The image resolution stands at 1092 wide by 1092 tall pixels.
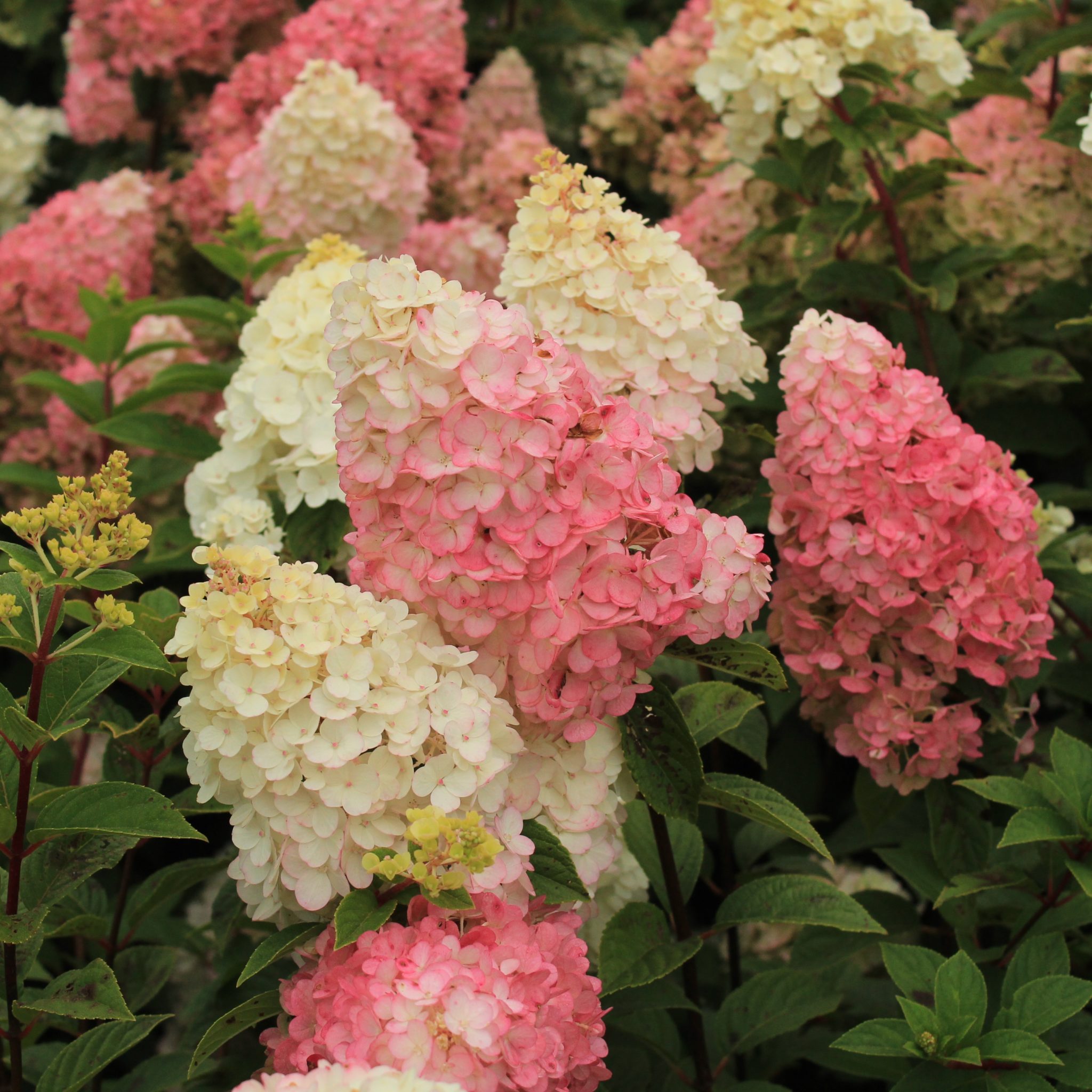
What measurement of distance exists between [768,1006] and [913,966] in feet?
0.81

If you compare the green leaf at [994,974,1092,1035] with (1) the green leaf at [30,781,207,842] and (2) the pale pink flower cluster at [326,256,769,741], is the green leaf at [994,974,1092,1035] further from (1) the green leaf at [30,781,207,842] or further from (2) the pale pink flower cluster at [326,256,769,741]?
(1) the green leaf at [30,781,207,842]

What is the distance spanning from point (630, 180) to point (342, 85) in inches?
39.9

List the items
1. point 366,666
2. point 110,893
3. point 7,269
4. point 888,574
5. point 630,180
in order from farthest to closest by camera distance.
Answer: point 630,180 < point 7,269 < point 110,893 < point 888,574 < point 366,666

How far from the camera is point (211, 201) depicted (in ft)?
9.77

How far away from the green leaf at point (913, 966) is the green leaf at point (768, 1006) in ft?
0.53

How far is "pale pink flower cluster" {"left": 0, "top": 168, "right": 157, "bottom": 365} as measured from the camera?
2.80 metres

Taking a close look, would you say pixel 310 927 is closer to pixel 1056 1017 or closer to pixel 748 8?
pixel 1056 1017

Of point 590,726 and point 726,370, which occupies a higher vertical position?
point 726,370

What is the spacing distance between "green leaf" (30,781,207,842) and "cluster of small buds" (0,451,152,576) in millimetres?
246

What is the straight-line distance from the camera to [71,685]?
1276 millimetres

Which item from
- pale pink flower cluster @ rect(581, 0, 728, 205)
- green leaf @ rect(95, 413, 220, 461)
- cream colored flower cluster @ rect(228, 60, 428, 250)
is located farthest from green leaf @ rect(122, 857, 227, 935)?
pale pink flower cluster @ rect(581, 0, 728, 205)

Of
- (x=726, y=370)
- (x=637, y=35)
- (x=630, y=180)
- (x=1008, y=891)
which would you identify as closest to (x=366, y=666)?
(x=726, y=370)

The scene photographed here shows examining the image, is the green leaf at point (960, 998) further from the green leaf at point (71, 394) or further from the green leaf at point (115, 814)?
the green leaf at point (71, 394)

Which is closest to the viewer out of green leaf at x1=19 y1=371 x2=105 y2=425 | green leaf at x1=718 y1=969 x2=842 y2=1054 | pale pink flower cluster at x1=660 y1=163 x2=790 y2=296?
green leaf at x1=718 y1=969 x2=842 y2=1054
